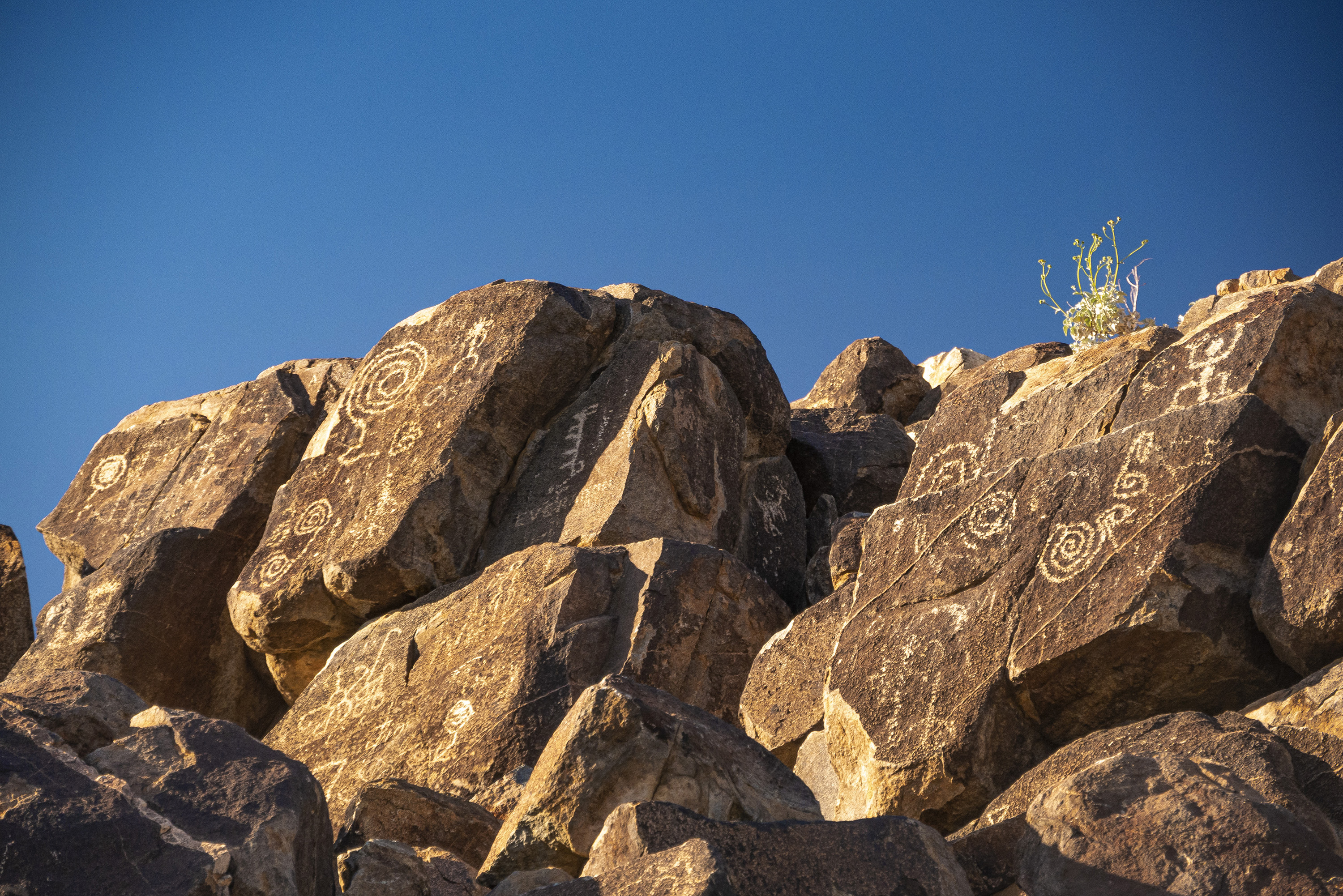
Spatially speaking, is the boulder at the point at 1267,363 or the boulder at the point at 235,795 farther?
the boulder at the point at 1267,363

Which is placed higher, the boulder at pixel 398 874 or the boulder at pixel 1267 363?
the boulder at pixel 1267 363

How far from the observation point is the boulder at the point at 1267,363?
6.27m

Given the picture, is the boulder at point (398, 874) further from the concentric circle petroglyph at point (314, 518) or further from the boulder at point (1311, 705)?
the concentric circle petroglyph at point (314, 518)

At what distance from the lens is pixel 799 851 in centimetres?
383

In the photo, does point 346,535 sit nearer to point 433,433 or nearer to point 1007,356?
point 433,433

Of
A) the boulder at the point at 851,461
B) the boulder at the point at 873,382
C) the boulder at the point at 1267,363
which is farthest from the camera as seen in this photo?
the boulder at the point at 873,382

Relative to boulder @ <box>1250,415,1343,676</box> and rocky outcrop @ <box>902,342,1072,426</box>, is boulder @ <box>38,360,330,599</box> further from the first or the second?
boulder @ <box>1250,415,1343,676</box>

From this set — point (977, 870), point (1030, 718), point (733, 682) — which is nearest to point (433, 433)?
point (733, 682)

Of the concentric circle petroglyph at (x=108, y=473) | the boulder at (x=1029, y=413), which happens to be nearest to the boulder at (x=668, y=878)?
the boulder at (x=1029, y=413)

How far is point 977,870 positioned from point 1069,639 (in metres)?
1.72

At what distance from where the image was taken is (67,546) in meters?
11.6

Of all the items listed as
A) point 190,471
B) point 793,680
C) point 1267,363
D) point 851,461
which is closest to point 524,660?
point 793,680

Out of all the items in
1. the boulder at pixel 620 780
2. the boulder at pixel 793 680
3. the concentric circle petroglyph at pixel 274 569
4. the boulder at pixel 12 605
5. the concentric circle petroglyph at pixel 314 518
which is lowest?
the boulder at pixel 620 780

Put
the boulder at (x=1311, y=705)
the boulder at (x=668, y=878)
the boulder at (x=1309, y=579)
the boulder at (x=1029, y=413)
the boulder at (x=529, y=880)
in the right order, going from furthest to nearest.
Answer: the boulder at (x=1029, y=413) < the boulder at (x=1309, y=579) < the boulder at (x=1311, y=705) < the boulder at (x=529, y=880) < the boulder at (x=668, y=878)
